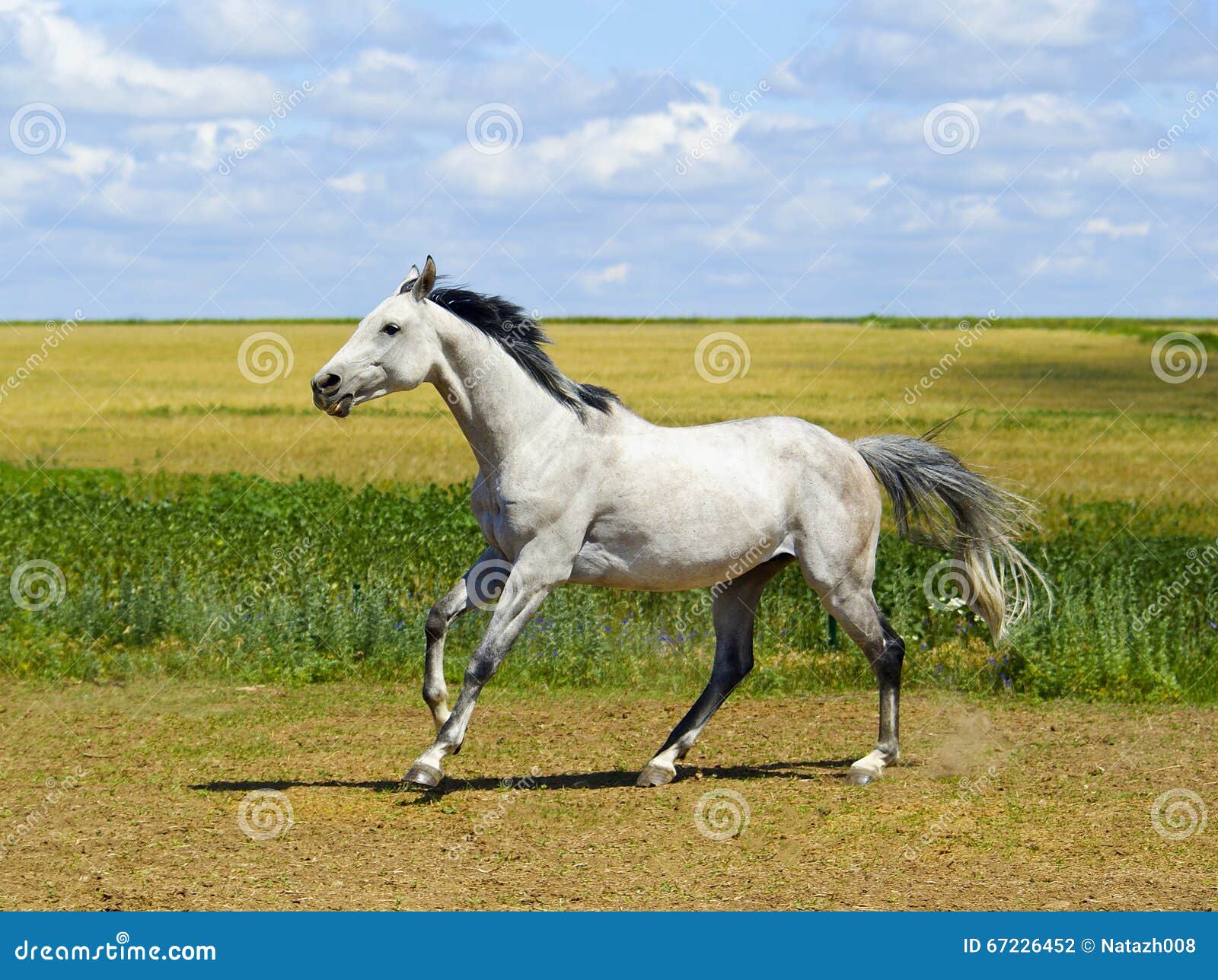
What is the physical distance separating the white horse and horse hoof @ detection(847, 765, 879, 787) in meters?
0.01

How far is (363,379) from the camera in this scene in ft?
22.1

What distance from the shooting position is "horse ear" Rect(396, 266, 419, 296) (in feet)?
23.1

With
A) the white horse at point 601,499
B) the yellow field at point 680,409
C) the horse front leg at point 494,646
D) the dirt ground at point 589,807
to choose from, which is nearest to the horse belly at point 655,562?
the white horse at point 601,499

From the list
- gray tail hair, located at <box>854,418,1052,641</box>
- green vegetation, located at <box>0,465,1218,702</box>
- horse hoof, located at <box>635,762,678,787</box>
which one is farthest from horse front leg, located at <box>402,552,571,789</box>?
green vegetation, located at <box>0,465,1218,702</box>

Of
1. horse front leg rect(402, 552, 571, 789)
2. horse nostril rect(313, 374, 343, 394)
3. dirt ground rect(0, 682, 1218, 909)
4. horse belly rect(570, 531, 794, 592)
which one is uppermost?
horse nostril rect(313, 374, 343, 394)

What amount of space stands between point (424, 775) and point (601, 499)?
1.61 meters

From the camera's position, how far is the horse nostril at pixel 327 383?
6.59m

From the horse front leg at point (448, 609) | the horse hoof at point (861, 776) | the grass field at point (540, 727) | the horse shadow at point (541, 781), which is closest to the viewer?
the grass field at point (540, 727)

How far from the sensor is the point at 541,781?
25.6 feet

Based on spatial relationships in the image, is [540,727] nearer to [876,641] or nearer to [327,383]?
[876,641]

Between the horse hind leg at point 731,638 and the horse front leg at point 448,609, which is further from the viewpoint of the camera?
the horse hind leg at point 731,638

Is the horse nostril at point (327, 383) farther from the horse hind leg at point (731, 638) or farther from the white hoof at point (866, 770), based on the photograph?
the white hoof at point (866, 770)

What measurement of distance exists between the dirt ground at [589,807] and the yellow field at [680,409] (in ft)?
10.4

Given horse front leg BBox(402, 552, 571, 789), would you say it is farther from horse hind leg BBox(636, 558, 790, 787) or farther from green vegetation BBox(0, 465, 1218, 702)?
green vegetation BBox(0, 465, 1218, 702)
